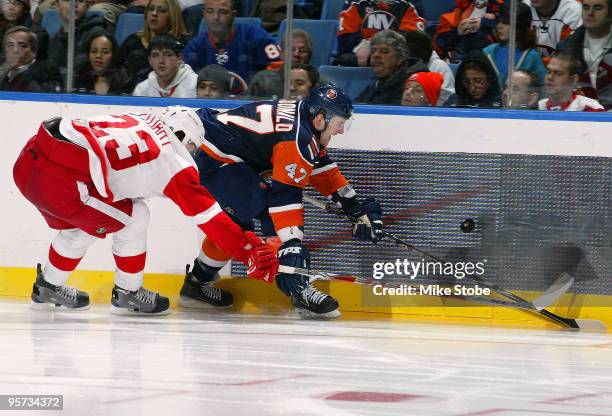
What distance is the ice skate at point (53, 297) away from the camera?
510 cm

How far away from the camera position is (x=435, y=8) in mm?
5430

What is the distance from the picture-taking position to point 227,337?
4.49 metres

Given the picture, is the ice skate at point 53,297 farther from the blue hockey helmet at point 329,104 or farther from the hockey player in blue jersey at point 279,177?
the blue hockey helmet at point 329,104

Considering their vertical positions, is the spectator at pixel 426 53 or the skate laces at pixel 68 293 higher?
the spectator at pixel 426 53

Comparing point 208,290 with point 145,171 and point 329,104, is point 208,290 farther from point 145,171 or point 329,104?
point 329,104

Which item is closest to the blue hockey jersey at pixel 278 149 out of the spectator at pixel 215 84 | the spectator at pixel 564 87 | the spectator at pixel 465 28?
the spectator at pixel 215 84

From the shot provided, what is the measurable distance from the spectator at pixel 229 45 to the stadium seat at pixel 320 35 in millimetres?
100

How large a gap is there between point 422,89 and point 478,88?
0.88 ft

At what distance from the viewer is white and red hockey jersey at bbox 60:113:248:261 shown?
4719mm

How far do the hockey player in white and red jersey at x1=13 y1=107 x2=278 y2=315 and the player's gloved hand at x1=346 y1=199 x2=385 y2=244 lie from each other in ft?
2.12

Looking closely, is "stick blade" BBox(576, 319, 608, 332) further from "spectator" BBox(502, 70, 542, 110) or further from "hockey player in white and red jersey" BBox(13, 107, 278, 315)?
"hockey player in white and red jersey" BBox(13, 107, 278, 315)

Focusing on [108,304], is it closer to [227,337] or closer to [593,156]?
[227,337]

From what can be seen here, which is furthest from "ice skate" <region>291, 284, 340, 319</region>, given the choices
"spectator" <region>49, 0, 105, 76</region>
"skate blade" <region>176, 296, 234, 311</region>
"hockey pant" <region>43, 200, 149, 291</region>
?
"spectator" <region>49, 0, 105, 76</region>

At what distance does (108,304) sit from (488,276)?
73.2 inches
